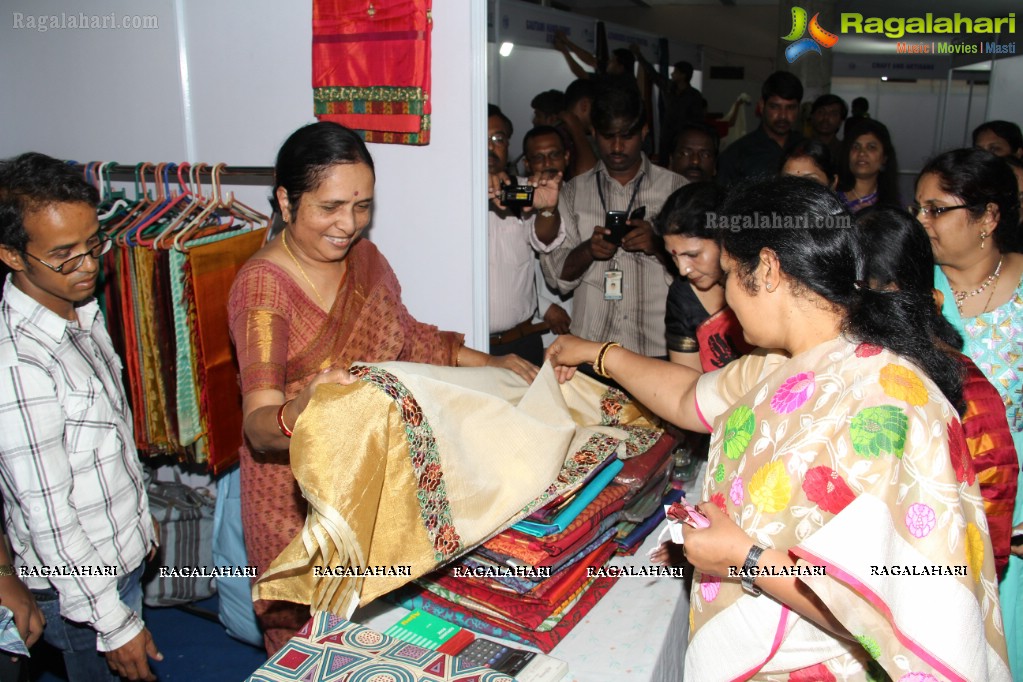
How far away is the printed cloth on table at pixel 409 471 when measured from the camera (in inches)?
57.3

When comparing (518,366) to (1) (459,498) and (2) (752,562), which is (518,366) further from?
(2) (752,562)

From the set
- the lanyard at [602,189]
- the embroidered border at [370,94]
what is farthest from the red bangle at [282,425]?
the lanyard at [602,189]

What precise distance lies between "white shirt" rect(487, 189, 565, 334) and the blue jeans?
158 centimetres

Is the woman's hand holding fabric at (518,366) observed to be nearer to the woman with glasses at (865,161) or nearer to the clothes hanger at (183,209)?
the clothes hanger at (183,209)

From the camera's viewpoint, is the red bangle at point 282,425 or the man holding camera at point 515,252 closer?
the red bangle at point 282,425

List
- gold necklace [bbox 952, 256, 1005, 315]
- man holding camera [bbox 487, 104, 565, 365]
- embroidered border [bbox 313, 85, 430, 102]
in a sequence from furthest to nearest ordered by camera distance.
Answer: man holding camera [bbox 487, 104, 565, 365], embroidered border [bbox 313, 85, 430, 102], gold necklace [bbox 952, 256, 1005, 315]

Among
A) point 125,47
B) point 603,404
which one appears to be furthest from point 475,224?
point 125,47

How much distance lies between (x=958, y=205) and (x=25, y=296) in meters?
2.53

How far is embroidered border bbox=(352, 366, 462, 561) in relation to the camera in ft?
5.03

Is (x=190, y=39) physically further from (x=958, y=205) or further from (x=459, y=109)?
(x=958, y=205)

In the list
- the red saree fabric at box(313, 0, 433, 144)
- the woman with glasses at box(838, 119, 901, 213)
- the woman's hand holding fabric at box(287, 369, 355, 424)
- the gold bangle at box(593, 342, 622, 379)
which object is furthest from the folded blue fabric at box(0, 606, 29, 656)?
the woman with glasses at box(838, 119, 901, 213)

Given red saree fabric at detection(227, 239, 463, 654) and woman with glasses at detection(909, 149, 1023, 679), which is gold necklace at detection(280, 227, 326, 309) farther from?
woman with glasses at detection(909, 149, 1023, 679)

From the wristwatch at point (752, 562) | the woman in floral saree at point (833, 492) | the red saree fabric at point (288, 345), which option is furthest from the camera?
the red saree fabric at point (288, 345)

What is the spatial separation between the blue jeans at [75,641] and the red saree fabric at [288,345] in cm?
41
